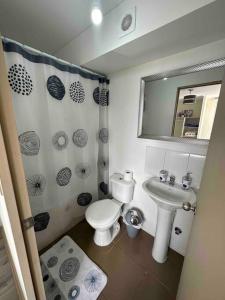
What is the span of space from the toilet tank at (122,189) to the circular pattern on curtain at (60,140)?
0.75 m

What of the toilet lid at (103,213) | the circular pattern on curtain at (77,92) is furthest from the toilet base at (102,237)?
the circular pattern on curtain at (77,92)

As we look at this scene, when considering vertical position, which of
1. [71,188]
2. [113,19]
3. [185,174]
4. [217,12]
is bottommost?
[71,188]

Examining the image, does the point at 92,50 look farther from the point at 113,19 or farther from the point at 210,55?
the point at 210,55

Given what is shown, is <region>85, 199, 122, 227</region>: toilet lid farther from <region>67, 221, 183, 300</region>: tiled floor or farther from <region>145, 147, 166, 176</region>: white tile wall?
<region>145, 147, 166, 176</region>: white tile wall

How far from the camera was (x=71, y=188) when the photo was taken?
5.49ft

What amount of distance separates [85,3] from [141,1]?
439mm

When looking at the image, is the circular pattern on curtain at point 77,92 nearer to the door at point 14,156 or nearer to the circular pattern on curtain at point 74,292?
Result: the door at point 14,156

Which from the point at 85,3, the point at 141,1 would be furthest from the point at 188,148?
the point at 85,3

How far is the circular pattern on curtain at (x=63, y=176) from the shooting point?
1510 mm

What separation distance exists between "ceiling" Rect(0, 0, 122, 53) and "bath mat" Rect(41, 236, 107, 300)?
2.24 meters

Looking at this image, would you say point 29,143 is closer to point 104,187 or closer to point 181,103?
point 104,187

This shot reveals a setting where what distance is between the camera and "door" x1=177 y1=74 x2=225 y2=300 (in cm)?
49

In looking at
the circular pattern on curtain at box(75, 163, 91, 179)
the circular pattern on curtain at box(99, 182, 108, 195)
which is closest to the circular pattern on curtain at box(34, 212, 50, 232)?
the circular pattern on curtain at box(75, 163, 91, 179)

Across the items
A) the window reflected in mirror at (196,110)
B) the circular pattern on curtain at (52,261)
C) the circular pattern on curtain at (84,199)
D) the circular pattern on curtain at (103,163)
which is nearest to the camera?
the window reflected in mirror at (196,110)
